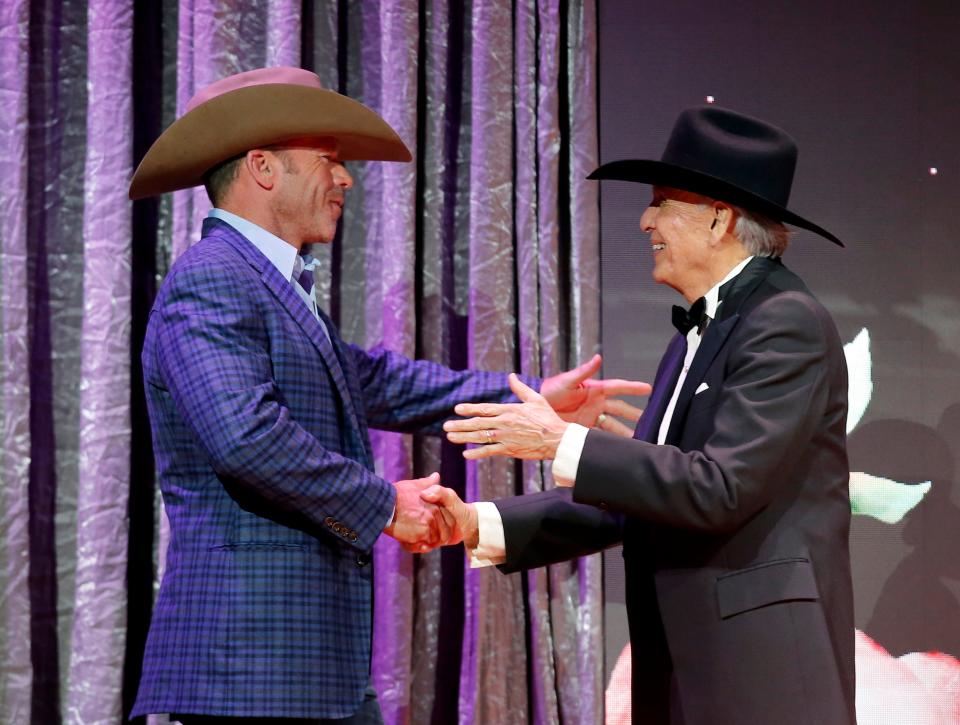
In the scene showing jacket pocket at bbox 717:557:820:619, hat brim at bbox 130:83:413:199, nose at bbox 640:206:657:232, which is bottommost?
jacket pocket at bbox 717:557:820:619

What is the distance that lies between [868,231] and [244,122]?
6.61 feet

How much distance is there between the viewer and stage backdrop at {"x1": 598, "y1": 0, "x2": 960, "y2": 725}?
3.39 m

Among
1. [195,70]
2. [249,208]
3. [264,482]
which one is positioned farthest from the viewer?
[195,70]

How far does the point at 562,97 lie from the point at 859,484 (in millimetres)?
1472

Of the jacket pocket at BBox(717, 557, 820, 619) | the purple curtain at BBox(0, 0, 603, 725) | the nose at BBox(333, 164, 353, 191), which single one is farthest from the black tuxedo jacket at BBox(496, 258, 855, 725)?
the purple curtain at BBox(0, 0, 603, 725)

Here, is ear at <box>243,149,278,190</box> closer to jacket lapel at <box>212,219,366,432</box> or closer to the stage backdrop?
jacket lapel at <box>212,219,366,432</box>

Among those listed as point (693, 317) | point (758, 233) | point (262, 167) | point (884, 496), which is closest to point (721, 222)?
point (758, 233)

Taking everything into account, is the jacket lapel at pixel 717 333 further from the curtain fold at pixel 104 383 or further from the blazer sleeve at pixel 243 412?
the curtain fold at pixel 104 383

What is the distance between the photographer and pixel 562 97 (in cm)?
346

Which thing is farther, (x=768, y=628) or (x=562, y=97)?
(x=562, y=97)

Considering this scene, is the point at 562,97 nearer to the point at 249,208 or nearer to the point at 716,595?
the point at 249,208

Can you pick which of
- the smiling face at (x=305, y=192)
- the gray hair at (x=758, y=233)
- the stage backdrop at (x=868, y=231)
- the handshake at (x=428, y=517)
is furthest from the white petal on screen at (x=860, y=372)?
the smiling face at (x=305, y=192)

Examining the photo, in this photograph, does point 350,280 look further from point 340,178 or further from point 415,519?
point 415,519

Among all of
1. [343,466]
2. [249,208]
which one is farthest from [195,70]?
[343,466]
